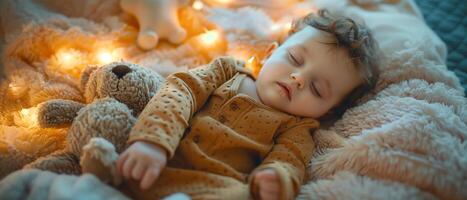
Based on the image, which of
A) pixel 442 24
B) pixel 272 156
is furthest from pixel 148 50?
pixel 442 24

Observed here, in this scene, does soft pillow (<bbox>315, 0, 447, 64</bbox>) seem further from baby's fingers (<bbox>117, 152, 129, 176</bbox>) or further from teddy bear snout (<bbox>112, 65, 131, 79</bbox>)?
baby's fingers (<bbox>117, 152, 129, 176</bbox>)

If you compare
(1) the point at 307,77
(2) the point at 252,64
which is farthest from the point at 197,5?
(1) the point at 307,77

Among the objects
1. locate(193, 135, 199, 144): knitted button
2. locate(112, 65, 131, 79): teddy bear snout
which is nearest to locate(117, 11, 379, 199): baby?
locate(193, 135, 199, 144): knitted button

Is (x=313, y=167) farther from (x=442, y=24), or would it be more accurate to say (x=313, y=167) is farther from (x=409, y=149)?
(x=442, y=24)

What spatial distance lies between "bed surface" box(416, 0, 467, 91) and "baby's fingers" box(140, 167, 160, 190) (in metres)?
1.13

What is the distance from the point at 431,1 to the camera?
5.48 ft

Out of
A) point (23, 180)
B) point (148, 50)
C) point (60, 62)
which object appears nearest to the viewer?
point (23, 180)

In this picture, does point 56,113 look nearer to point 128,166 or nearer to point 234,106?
point 128,166

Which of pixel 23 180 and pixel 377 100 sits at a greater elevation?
pixel 23 180

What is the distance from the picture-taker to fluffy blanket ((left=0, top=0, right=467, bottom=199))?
0.89m

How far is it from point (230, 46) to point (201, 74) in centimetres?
34

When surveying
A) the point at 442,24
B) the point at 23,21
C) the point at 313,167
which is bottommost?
the point at 313,167

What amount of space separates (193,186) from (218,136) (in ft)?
0.53

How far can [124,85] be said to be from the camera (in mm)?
982
